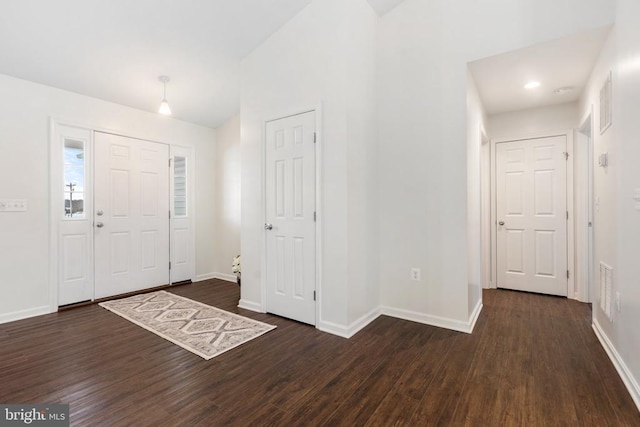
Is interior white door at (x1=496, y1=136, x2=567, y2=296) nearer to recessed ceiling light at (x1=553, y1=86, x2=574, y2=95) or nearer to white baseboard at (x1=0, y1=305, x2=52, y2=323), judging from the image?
recessed ceiling light at (x1=553, y1=86, x2=574, y2=95)

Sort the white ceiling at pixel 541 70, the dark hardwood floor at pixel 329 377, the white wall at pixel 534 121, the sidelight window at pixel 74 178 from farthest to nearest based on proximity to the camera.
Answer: the white wall at pixel 534 121
the sidelight window at pixel 74 178
the white ceiling at pixel 541 70
the dark hardwood floor at pixel 329 377

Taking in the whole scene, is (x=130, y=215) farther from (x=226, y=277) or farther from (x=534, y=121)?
(x=534, y=121)

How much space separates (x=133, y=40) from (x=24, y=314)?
9.91 ft

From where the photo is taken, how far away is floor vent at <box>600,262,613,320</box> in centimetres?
241

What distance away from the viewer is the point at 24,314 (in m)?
3.21

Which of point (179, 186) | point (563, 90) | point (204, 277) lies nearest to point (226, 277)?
point (204, 277)

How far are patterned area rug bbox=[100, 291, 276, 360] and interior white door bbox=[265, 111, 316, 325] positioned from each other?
14.4 inches

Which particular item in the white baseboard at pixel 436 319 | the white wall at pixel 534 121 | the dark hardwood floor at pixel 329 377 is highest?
the white wall at pixel 534 121

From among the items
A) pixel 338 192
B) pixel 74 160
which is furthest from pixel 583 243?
pixel 74 160

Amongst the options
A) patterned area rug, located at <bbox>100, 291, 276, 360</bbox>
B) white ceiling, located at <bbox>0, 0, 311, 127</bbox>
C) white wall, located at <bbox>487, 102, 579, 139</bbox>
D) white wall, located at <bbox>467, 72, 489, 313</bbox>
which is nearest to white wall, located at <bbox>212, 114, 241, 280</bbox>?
white ceiling, located at <bbox>0, 0, 311, 127</bbox>

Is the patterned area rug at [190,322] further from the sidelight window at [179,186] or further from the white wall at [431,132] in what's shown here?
the white wall at [431,132]

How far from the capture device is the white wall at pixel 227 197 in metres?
4.88

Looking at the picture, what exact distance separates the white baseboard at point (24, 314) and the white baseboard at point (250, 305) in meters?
2.07

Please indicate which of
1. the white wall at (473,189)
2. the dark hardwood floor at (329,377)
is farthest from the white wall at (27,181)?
the white wall at (473,189)
